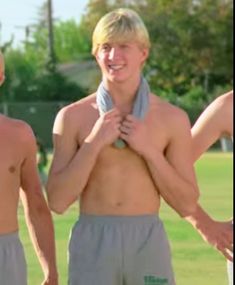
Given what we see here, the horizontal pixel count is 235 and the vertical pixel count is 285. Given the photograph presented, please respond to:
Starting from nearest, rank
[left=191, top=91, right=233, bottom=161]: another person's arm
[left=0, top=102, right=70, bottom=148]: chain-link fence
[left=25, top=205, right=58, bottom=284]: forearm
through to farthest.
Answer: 1. [left=25, top=205, right=58, bottom=284]: forearm
2. [left=191, top=91, right=233, bottom=161]: another person's arm
3. [left=0, top=102, right=70, bottom=148]: chain-link fence

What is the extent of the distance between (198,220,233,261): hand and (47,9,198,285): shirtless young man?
0.15 m

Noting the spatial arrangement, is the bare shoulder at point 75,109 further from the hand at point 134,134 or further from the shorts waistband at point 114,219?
the shorts waistband at point 114,219

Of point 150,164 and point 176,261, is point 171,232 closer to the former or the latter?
point 176,261

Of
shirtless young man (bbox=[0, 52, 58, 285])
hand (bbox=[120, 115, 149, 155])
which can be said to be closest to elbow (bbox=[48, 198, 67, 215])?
shirtless young man (bbox=[0, 52, 58, 285])

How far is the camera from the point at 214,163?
35.6 meters

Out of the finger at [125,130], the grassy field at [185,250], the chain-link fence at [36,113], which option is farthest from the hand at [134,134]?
the chain-link fence at [36,113]

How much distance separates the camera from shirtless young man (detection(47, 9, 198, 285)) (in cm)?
541

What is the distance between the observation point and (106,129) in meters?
5.30

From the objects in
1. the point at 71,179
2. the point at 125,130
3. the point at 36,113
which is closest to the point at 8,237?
the point at 71,179

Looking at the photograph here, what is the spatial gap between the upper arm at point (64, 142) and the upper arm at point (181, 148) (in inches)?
17.5

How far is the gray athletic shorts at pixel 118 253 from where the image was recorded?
5422 mm

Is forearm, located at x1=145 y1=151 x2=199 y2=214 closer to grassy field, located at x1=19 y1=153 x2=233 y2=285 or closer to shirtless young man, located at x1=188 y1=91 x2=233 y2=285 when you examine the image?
shirtless young man, located at x1=188 y1=91 x2=233 y2=285

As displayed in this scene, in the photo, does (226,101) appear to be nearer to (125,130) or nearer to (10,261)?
(125,130)

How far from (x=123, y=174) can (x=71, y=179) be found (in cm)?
30
